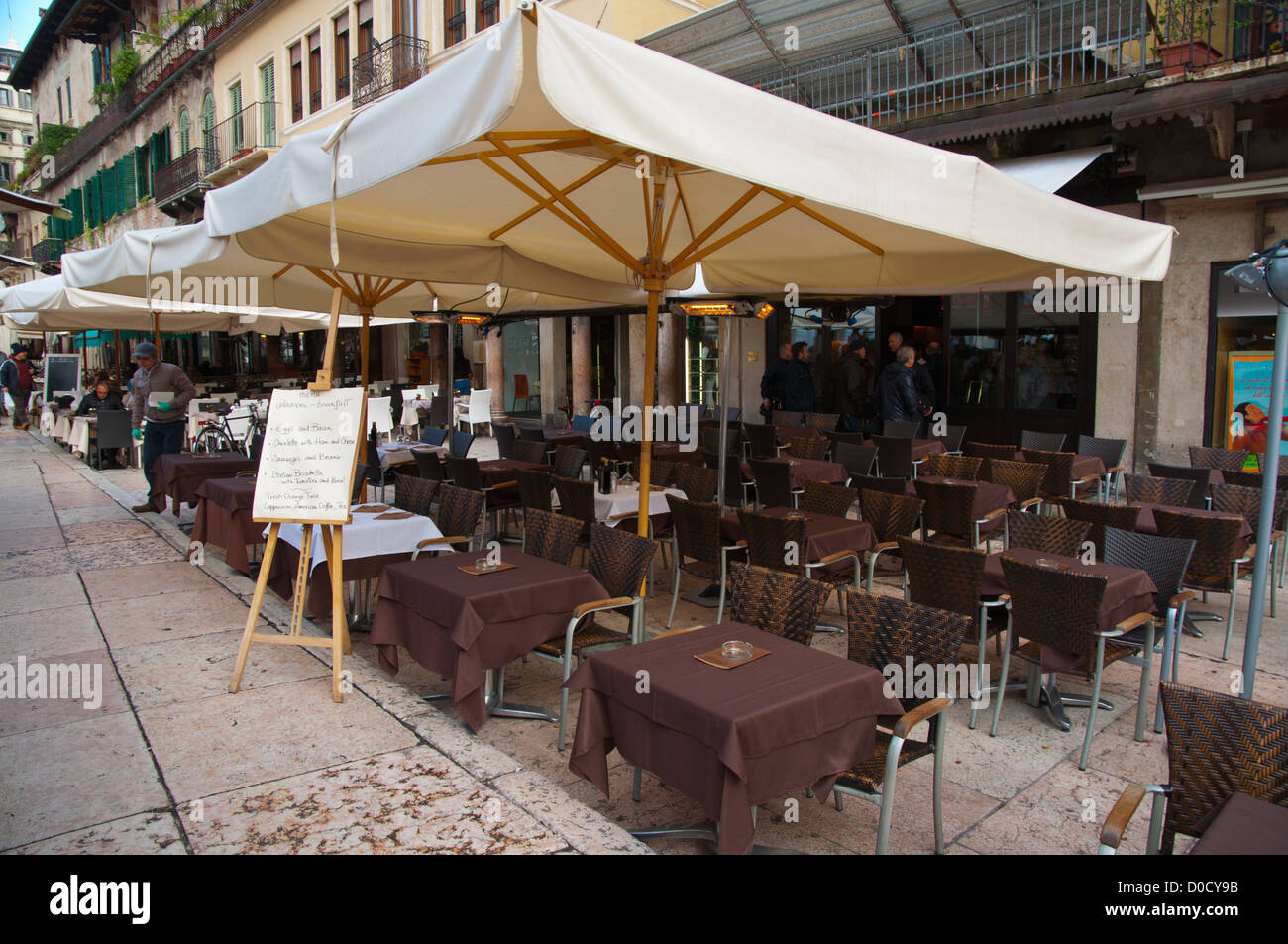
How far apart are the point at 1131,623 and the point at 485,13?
58.1 feet

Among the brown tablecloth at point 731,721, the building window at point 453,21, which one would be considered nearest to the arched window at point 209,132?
the building window at point 453,21

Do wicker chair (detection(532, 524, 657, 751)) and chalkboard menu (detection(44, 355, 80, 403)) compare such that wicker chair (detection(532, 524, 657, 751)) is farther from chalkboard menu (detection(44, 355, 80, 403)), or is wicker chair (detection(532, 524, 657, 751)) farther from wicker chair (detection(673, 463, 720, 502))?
chalkboard menu (detection(44, 355, 80, 403))

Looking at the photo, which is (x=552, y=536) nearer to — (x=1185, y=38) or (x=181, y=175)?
(x=1185, y=38)

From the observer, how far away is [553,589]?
14.6 feet

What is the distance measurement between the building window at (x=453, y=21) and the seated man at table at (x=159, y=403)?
1154cm

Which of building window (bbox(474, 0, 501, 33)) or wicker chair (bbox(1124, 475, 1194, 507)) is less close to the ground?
building window (bbox(474, 0, 501, 33))

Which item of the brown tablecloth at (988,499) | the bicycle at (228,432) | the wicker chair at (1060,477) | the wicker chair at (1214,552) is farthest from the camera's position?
the bicycle at (228,432)

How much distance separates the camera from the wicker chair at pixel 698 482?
725cm

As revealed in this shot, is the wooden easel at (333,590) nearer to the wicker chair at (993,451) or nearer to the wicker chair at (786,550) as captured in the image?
the wicker chair at (786,550)

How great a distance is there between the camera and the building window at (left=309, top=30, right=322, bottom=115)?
22969 millimetres

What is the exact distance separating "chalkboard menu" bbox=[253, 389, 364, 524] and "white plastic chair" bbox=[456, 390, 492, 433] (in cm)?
1260

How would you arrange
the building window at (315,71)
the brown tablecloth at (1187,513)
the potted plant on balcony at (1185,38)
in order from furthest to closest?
the building window at (315,71) < the potted plant on balcony at (1185,38) < the brown tablecloth at (1187,513)

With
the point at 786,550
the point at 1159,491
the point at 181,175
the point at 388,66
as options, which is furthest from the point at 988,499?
the point at 181,175

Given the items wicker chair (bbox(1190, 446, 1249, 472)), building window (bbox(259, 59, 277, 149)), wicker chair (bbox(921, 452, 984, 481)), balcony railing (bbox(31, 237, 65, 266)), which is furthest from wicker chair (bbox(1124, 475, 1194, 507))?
balcony railing (bbox(31, 237, 65, 266))
